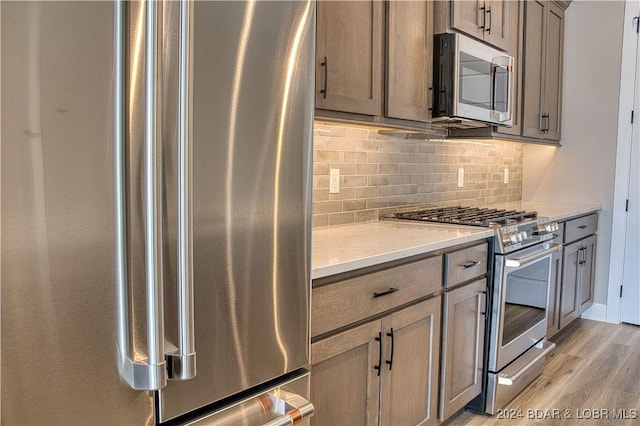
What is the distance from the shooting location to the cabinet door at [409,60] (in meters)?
2.26

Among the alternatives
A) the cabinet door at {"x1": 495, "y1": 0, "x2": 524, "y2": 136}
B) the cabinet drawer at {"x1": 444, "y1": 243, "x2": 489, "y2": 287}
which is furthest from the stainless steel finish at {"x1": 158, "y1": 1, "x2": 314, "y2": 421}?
the cabinet door at {"x1": 495, "y1": 0, "x2": 524, "y2": 136}

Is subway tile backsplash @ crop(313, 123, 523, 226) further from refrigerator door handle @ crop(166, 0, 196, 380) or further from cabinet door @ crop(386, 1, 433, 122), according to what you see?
refrigerator door handle @ crop(166, 0, 196, 380)

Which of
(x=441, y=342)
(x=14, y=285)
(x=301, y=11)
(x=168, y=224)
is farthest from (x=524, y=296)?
(x=14, y=285)

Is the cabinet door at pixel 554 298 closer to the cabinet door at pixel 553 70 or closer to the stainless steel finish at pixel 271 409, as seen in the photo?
the cabinet door at pixel 553 70

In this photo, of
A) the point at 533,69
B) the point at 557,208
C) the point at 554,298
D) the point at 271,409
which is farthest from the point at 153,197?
the point at 557,208

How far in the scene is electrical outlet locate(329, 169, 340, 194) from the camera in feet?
8.02

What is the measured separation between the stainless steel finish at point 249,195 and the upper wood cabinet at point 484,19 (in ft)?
5.01

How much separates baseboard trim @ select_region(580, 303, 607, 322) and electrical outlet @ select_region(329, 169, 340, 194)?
2.77 metres

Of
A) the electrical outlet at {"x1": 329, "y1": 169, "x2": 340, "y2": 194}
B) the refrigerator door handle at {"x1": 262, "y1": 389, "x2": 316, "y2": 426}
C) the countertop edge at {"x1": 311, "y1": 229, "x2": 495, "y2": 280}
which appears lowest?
the refrigerator door handle at {"x1": 262, "y1": 389, "x2": 316, "y2": 426}

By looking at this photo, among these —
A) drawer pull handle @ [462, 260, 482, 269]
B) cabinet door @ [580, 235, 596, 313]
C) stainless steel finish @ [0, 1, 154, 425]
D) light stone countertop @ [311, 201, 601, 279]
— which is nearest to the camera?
stainless steel finish @ [0, 1, 154, 425]

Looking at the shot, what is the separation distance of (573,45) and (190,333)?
4140mm

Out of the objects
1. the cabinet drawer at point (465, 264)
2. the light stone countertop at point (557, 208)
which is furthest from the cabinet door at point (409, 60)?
the light stone countertop at point (557, 208)

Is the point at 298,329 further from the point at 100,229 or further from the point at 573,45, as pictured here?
the point at 573,45

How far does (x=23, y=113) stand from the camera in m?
0.80
